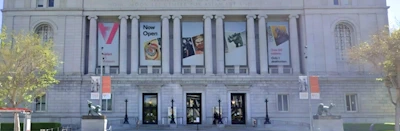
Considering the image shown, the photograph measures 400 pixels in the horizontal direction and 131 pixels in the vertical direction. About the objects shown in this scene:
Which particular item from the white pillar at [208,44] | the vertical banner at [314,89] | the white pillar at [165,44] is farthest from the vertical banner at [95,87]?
the vertical banner at [314,89]

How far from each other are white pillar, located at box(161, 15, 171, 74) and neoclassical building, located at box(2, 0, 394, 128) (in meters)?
0.12

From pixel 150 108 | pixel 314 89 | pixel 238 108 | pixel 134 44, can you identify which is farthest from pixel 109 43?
pixel 314 89

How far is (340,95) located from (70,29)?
3258 centimetres

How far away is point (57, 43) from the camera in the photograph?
45375mm

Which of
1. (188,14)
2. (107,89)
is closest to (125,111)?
(107,89)

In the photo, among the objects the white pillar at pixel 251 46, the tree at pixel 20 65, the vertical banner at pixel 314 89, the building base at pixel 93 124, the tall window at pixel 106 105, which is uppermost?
the white pillar at pixel 251 46

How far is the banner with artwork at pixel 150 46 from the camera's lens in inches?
1822

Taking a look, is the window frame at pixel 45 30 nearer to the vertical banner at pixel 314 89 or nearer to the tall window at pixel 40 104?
the tall window at pixel 40 104

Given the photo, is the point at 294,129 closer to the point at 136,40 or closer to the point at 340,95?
the point at 340,95

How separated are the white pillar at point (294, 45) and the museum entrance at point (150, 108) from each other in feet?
55.0

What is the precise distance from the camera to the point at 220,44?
4588 cm

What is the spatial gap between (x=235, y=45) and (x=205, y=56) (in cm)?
405

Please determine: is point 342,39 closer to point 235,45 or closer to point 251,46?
point 251,46

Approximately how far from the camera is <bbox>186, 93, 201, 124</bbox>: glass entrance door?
45356mm
